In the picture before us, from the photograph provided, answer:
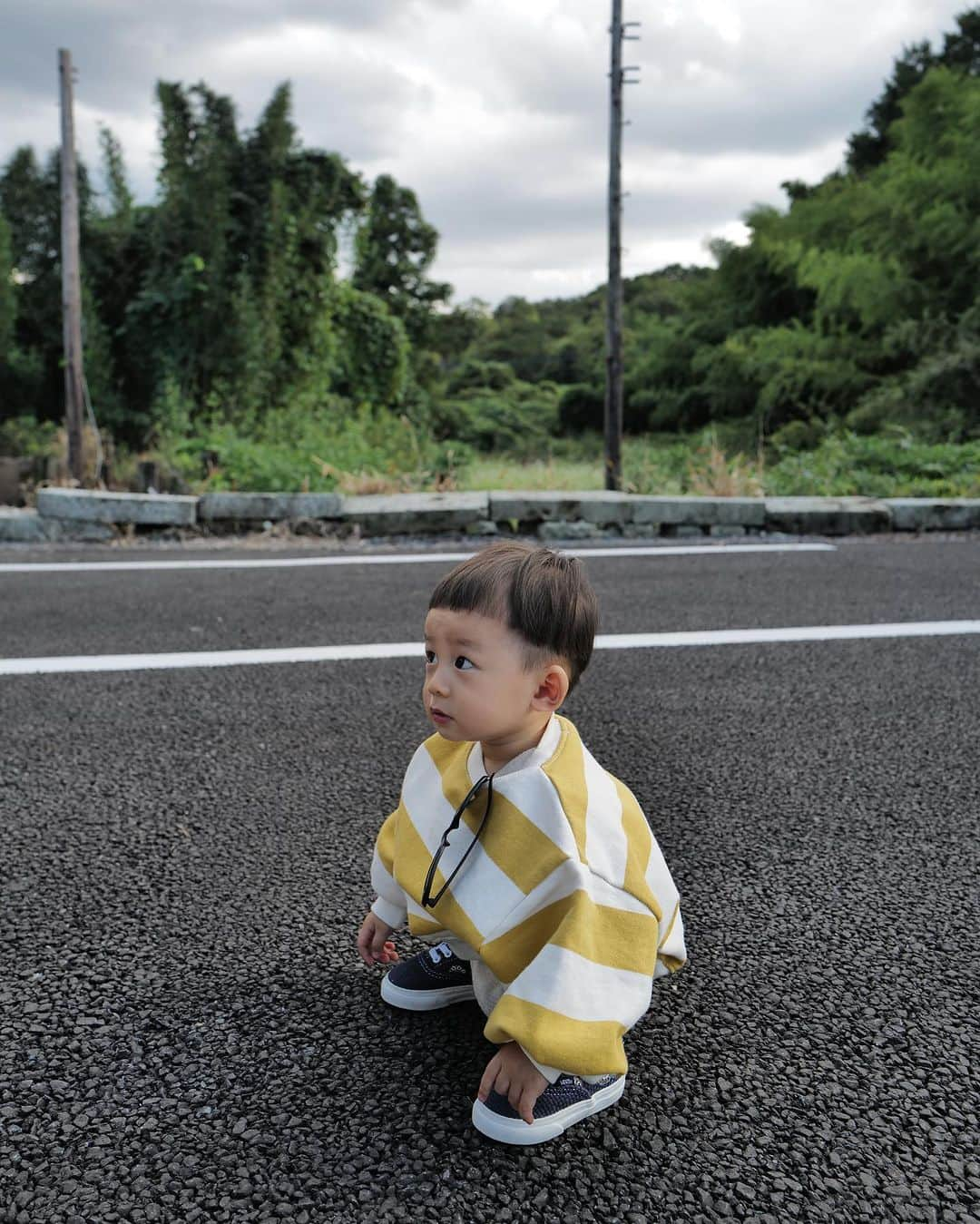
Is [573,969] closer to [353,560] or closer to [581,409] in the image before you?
[353,560]

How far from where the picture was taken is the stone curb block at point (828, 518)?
6.61m

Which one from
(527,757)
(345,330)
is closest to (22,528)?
(527,757)

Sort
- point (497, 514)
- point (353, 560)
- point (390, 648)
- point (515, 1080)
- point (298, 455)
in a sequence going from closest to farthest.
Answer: point (515, 1080), point (390, 648), point (353, 560), point (497, 514), point (298, 455)

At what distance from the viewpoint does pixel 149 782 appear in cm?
234

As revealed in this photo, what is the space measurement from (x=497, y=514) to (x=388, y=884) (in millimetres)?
5055

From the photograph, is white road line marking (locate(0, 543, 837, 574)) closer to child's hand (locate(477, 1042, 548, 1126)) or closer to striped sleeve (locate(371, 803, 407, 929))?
striped sleeve (locate(371, 803, 407, 929))

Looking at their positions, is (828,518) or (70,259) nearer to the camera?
(828,518)

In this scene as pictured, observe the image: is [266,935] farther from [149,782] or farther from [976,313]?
[976,313]

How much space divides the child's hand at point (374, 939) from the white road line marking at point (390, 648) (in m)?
1.84

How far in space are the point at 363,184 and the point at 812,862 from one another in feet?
38.9

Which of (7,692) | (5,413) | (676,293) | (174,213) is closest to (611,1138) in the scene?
(7,692)

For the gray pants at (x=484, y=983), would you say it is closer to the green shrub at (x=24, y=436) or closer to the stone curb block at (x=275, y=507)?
the stone curb block at (x=275, y=507)

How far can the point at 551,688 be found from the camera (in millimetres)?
1383

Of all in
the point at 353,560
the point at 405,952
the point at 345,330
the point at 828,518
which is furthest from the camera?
the point at 345,330
